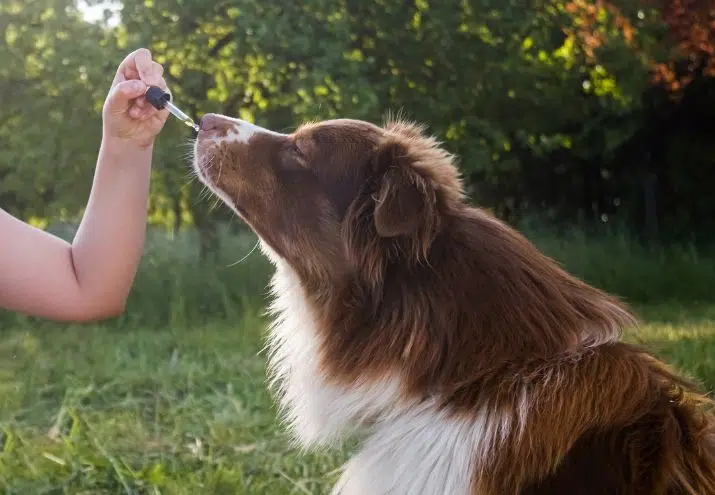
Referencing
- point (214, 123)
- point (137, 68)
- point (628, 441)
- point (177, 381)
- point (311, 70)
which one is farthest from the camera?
point (311, 70)

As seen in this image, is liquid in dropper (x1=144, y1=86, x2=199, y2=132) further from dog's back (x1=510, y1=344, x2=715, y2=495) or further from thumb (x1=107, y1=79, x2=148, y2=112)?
dog's back (x1=510, y1=344, x2=715, y2=495)

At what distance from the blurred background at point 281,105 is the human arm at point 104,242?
9.70ft

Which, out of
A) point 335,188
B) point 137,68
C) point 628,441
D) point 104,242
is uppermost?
point 137,68

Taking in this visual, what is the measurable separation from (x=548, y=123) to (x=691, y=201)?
2996 millimetres

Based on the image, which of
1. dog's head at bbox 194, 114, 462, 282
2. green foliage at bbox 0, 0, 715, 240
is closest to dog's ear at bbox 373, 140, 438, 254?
dog's head at bbox 194, 114, 462, 282

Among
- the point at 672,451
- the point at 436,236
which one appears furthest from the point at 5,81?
the point at 672,451

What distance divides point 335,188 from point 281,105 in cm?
689

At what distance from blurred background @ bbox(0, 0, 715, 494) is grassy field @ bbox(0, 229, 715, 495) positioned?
0.03 metres

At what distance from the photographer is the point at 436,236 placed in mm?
2375

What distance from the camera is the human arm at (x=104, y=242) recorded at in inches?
90.8

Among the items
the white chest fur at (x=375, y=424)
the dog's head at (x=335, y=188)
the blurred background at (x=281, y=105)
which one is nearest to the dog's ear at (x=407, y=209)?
the dog's head at (x=335, y=188)

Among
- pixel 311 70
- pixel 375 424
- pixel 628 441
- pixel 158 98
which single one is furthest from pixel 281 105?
pixel 628 441

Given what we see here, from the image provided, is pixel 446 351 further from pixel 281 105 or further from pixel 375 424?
pixel 281 105

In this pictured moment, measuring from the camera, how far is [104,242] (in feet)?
7.77
